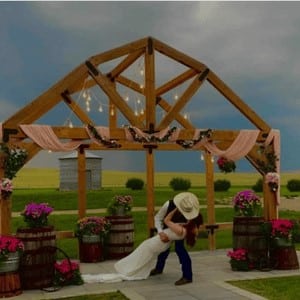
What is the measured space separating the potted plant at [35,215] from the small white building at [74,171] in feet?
62.1

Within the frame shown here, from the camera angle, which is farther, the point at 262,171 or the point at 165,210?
the point at 262,171

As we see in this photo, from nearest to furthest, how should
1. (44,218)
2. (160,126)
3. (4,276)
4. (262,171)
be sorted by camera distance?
1. (4,276)
2. (44,218)
3. (160,126)
4. (262,171)

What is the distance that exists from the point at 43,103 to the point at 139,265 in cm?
356

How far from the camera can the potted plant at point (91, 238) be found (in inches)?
404

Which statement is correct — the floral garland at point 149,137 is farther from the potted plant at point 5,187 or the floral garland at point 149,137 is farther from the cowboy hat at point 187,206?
the potted plant at point 5,187

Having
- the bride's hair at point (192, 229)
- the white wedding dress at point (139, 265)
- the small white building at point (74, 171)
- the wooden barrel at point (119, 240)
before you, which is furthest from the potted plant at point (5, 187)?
the small white building at point (74, 171)

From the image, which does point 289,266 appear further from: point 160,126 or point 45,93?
point 45,93

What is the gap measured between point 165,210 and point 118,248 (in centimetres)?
285

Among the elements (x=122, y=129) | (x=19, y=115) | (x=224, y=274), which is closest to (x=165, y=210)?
(x=224, y=274)

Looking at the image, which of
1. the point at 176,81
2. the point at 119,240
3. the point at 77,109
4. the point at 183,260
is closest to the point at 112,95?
the point at 77,109

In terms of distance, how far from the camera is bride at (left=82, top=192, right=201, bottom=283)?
7879mm

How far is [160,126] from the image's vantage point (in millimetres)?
10273

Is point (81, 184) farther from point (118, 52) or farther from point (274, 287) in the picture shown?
point (274, 287)

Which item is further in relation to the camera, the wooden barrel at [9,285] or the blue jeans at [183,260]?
the blue jeans at [183,260]
